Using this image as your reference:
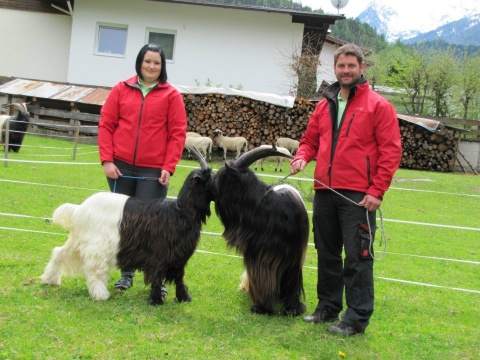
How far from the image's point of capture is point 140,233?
14.4 feet

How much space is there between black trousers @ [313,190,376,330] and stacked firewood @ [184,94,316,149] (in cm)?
1197

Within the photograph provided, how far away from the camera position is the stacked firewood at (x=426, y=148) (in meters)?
17.6

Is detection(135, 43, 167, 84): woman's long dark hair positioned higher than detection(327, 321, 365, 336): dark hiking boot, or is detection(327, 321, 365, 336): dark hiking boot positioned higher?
detection(135, 43, 167, 84): woman's long dark hair

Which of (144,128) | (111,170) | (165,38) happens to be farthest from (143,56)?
(165,38)

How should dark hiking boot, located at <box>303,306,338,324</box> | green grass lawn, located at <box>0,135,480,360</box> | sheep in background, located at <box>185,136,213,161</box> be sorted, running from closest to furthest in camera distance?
green grass lawn, located at <box>0,135,480,360</box> < dark hiking boot, located at <box>303,306,338,324</box> < sheep in background, located at <box>185,136,213,161</box>

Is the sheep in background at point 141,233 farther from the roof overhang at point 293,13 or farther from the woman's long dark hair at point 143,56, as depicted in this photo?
the roof overhang at point 293,13

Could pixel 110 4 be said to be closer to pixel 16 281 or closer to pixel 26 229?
pixel 26 229

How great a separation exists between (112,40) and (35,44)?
11.2 ft

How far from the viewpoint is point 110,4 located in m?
19.7

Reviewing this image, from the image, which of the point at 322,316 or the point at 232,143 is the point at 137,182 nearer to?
the point at 322,316

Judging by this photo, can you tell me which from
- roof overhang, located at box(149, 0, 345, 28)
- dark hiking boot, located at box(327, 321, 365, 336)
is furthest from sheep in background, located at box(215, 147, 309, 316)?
roof overhang, located at box(149, 0, 345, 28)

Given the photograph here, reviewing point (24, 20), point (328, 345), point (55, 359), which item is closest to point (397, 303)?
point (328, 345)

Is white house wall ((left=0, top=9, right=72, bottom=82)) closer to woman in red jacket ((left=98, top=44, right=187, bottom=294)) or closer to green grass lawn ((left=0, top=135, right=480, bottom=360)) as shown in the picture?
green grass lawn ((left=0, top=135, right=480, bottom=360))

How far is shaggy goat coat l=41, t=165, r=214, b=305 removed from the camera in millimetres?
4359
